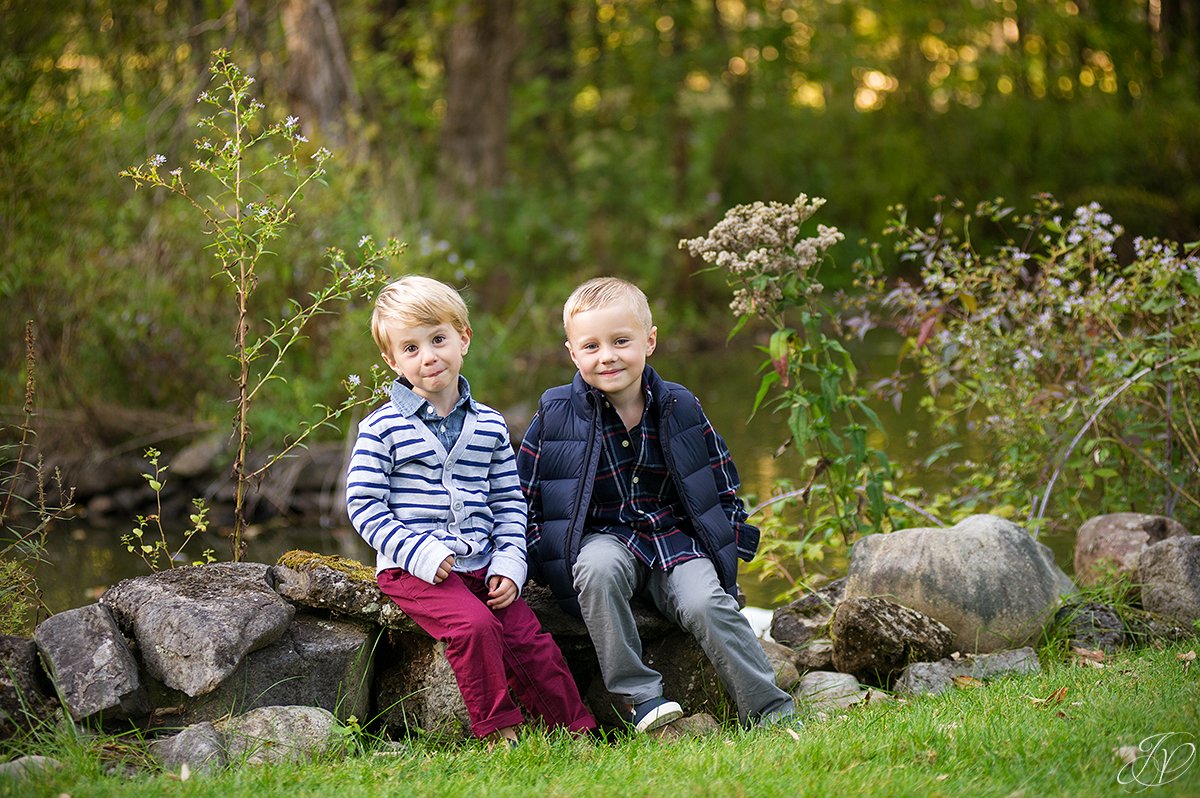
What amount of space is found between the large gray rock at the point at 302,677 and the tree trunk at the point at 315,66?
8280 mm

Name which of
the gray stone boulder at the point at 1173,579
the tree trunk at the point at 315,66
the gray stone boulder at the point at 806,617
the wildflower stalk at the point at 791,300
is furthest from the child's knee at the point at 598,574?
the tree trunk at the point at 315,66

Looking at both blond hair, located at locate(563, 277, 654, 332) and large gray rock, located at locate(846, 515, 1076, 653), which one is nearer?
blond hair, located at locate(563, 277, 654, 332)

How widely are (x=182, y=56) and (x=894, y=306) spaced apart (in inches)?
336

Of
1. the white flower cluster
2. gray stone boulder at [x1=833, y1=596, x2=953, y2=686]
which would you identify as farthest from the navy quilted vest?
the white flower cluster

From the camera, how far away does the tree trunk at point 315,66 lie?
37.9 feet

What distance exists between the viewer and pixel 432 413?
3938 mm

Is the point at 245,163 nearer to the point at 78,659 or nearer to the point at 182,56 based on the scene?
the point at 182,56

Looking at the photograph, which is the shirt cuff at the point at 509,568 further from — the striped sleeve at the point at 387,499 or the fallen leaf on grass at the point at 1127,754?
the fallen leaf on grass at the point at 1127,754

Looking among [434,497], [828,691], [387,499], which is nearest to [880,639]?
[828,691]

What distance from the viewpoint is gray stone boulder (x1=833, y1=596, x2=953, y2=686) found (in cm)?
448

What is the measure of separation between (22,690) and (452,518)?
1.33 metres

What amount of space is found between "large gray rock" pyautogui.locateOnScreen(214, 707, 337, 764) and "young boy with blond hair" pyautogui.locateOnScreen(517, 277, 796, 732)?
89 cm

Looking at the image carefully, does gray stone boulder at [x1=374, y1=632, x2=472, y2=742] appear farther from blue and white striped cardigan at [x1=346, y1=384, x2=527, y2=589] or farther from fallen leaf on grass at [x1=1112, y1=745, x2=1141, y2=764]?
fallen leaf on grass at [x1=1112, y1=745, x2=1141, y2=764]

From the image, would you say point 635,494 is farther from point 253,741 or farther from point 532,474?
point 253,741
